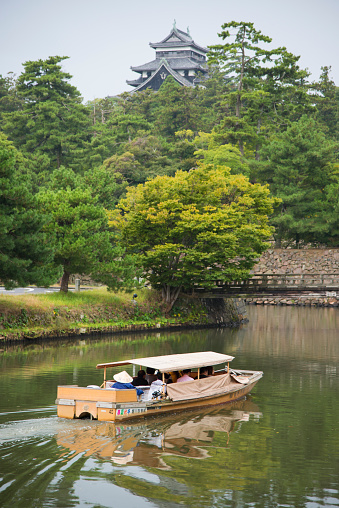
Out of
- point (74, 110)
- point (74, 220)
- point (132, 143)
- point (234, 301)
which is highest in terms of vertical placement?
point (74, 110)

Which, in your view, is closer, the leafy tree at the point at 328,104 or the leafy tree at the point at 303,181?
the leafy tree at the point at 303,181

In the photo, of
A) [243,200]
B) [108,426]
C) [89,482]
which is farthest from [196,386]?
[243,200]

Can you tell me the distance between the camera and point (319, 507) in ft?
35.8

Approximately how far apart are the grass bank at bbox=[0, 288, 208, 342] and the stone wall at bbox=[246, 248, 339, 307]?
1768 cm

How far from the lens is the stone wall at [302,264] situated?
57.4 metres

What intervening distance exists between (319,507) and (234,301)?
35.8 meters

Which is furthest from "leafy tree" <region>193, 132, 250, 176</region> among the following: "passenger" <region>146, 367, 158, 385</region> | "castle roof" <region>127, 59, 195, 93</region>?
"castle roof" <region>127, 59, 195, 93</region>

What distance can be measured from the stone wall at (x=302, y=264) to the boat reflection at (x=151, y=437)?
40.8 m

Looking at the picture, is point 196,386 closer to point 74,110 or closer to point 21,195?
point 21,195

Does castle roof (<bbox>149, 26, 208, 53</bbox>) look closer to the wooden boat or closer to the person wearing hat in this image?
the wooden boat

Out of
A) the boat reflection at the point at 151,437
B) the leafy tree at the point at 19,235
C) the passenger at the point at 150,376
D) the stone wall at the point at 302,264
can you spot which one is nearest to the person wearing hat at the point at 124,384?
the boat reflection at the point at 151,437

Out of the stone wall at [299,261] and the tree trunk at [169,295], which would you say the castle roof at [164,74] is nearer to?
the stone wall at [299,261]

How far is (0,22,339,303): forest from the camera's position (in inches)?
1375

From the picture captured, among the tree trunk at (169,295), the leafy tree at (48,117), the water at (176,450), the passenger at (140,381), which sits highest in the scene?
the leafy tree at (48,117)
